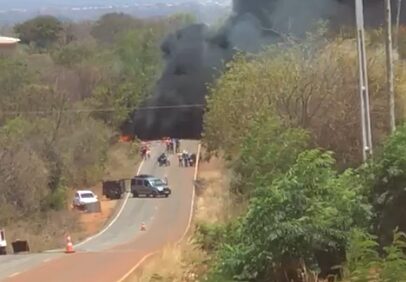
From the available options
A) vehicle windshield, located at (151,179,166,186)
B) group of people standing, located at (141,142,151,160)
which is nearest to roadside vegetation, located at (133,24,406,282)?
vehicle windshield, located at (151,179,166,186)

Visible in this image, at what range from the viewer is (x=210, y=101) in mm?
41250

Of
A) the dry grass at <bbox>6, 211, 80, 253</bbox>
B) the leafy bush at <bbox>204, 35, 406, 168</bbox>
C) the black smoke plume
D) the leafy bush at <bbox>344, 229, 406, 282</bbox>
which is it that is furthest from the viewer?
the dry grass at <bbox>6, 211, 80, 253</bbox>

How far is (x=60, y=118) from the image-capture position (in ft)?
241

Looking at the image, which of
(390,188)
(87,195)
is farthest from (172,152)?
(390,188)

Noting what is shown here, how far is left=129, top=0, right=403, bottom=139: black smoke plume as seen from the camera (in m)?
47.5

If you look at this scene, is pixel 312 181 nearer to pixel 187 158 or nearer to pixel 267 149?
pixel 267 149

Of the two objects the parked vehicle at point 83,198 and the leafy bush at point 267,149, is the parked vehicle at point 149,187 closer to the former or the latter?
the parked vehicle at point 83,198

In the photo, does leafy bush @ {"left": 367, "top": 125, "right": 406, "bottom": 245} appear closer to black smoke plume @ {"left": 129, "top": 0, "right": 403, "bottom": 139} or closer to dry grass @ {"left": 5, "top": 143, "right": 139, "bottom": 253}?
black smoke plume @ {"left": 129, "top": 0, "right": 403, "bottom": 139}

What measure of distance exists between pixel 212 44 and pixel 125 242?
10005 mm

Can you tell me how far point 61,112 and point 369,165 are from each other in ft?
195

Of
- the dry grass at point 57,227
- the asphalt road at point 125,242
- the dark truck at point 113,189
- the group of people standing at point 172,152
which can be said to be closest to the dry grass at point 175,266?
the asphalt road at point 125,242

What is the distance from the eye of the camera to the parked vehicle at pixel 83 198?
66562mm

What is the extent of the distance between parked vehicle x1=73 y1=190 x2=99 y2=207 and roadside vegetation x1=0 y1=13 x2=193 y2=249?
0.71 meters

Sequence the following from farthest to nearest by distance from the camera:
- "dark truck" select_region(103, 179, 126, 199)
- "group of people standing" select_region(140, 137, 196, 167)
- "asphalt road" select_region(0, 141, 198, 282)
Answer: "group of people standing" select_region(140, 137, 196, 167) → "dark truck" select_region(103, 179, 126, 199) → "asphalt road" select_region(0, 141, 198, 282)
